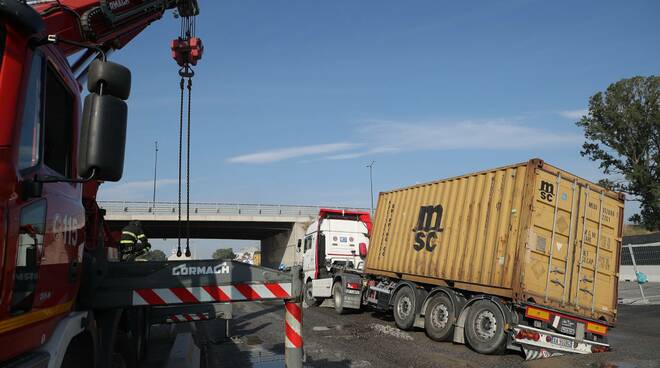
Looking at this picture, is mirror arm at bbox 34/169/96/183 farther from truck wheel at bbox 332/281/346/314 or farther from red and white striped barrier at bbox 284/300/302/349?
truck wheel at bbox 332/281/346/314

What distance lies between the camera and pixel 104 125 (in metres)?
2.68

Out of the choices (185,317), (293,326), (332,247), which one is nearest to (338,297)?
(332,247)

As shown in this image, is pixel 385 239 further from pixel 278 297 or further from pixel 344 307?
pixel 278 297

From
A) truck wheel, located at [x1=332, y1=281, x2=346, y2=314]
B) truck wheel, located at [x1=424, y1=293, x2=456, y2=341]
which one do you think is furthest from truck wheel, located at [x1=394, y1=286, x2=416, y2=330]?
truck wheel, located at [x1=332, y1=281, x2=346, y2=314]

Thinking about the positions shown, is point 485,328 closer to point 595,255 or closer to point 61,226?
point 595,255

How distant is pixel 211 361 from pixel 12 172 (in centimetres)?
656

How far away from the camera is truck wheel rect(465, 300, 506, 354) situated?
920 cm

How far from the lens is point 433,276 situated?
38.5ft

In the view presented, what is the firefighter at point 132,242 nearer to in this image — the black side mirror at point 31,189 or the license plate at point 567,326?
the black side mirror at point 31,189

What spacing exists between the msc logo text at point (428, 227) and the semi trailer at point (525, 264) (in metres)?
0.13

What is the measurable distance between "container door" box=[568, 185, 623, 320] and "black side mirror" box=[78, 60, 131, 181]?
9.17m

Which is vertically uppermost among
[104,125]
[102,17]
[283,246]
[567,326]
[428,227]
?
[102,17]

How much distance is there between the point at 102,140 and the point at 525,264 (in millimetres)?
8238

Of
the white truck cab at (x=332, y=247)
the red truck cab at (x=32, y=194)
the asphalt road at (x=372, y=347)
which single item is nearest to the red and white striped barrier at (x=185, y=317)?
the asphalt road at (x=372, y=347)
